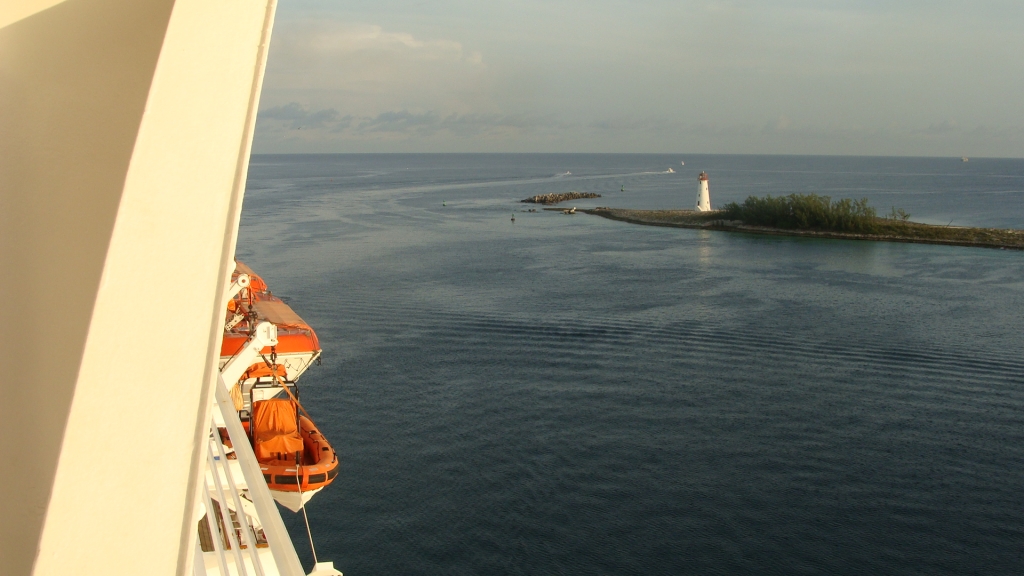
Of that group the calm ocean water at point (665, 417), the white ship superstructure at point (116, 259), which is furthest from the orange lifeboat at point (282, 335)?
the white ship superstructure at point (116, 259)

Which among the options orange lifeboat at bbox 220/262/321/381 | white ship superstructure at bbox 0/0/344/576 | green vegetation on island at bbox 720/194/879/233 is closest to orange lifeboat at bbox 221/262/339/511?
orange lifeboat at bbox 220/262/321/381

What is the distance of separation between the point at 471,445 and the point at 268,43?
10.5 m

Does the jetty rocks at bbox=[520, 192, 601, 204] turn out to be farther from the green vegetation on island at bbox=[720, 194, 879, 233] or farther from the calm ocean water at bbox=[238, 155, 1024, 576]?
the calm ocean water at bbox=[238, 155, 1024, 576]

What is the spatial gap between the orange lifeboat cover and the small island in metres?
32.9

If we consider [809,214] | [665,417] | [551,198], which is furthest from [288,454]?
[551,198]

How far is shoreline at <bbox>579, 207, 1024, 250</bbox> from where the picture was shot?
32.5 metres

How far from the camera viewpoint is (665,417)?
12703 mm

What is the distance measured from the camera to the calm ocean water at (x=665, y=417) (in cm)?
922

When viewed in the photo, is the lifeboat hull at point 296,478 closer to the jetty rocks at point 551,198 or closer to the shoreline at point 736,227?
the shoreline at point 736,227

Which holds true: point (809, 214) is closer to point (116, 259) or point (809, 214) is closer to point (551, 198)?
point (551, 198)

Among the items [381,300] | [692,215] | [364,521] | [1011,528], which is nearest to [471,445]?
[364,521]

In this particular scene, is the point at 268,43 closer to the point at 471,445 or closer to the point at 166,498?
the point at 166,498

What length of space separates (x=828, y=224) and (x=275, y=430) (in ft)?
113

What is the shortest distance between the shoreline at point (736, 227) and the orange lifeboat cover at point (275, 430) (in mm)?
32791
